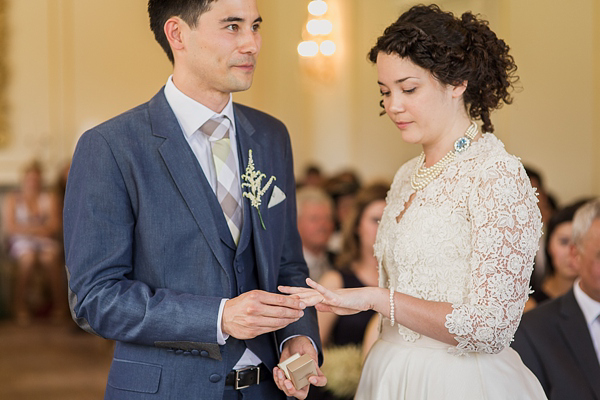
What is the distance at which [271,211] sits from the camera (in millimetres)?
2420

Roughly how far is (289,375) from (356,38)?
27.4 feet

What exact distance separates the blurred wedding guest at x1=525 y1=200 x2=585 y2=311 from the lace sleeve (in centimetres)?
217

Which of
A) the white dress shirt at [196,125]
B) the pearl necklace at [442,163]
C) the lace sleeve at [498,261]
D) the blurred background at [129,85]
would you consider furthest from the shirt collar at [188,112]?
the blurred background at [129,85]

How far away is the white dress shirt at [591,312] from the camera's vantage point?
324 centimetres

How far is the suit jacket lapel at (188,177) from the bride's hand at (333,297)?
233 mm

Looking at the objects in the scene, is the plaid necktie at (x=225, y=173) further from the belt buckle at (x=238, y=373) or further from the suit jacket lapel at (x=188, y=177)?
the belt buckle at (x=238, y=373)

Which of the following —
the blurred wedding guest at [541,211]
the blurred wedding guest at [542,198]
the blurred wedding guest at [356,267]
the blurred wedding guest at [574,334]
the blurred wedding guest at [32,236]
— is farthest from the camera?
the blurred wedding guest at [32,236]

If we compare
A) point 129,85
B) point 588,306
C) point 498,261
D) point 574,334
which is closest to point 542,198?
point 588,306

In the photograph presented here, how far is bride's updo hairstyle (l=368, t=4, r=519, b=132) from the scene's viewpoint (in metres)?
2.32

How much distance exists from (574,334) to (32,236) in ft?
24.9

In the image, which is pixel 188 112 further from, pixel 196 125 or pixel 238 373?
pixel 238 373

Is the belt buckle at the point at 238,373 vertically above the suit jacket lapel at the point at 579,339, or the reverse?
the belt buckle at the point at 238,373

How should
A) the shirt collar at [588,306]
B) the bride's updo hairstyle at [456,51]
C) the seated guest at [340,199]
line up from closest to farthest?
the bride's updo hairstyle at [456,51] → the shirt collar at [588,306] → the seated guest at [340,199]

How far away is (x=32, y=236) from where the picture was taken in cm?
947
